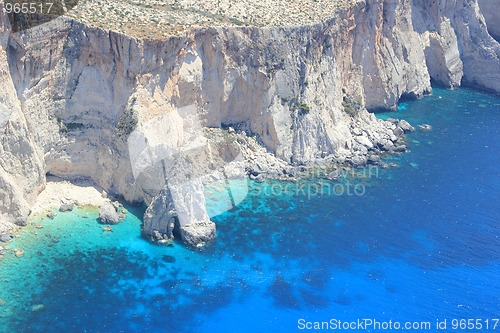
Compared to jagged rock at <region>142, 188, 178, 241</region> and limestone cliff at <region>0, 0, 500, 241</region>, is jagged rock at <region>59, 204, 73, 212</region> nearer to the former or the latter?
limestone cliff at <region>0, 0, 500, 241</region>

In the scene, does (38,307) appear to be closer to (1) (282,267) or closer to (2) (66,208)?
(2) (66,208)

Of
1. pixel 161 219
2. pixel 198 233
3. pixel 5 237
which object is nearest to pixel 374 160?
pixel 198 233

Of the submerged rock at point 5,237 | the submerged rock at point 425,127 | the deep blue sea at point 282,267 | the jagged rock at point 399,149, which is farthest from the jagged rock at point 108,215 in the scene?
the submerged rock at point 425,127

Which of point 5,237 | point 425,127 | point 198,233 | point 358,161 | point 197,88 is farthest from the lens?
point 425,127

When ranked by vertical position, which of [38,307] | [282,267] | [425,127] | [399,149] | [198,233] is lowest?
[38,307]

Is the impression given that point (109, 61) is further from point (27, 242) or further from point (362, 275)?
point (362, 275)

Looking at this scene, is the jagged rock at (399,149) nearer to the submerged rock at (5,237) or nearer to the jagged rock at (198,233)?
the jagged rock at (198,233)

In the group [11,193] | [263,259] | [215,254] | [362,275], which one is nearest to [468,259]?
[362,275]
